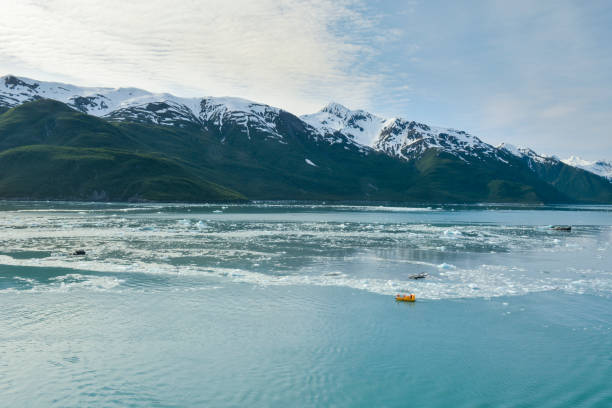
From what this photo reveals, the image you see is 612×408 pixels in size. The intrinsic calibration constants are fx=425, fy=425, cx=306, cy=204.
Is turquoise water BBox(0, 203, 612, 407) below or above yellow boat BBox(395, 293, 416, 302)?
below

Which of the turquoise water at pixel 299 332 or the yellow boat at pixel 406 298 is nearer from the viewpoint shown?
the turquoise water at pixel 299 332

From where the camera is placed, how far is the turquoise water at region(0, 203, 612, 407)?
15734mm

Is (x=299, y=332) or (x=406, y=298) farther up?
(x=406, y=298)

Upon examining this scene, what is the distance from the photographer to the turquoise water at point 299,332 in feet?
51.6

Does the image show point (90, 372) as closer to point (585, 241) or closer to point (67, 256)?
point (67, 256)

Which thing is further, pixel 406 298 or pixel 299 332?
pixel 406 298

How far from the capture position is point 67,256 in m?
42.8

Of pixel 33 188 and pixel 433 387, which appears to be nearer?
pixel 433 387

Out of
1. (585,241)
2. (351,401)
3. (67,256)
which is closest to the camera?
(351,401)

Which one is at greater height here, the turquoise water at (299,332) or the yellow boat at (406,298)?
the yellow boat at (406,298)

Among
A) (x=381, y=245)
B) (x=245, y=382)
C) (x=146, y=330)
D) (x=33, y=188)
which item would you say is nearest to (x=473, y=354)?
(x=245, y=382)

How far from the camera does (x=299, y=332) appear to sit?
71.6ft

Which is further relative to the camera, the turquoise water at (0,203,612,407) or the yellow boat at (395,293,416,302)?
the yellow boat at (395,293,416,302)

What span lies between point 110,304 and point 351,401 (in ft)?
57.5
